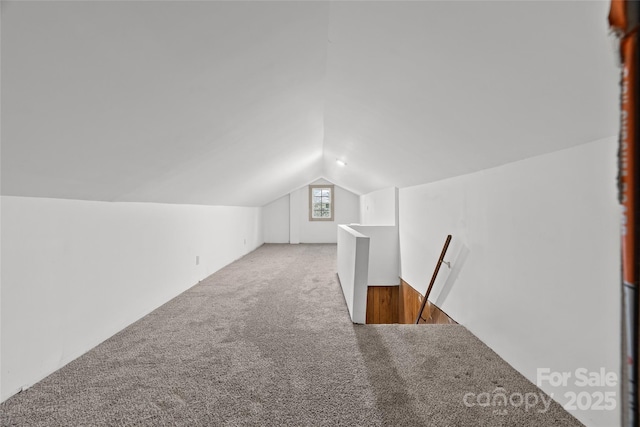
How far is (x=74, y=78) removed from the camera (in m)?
1.16

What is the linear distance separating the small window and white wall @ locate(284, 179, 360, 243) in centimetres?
12

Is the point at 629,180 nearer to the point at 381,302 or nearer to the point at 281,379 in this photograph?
the point at 281,379

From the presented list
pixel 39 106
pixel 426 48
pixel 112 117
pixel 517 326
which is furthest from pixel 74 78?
pixel 517 326

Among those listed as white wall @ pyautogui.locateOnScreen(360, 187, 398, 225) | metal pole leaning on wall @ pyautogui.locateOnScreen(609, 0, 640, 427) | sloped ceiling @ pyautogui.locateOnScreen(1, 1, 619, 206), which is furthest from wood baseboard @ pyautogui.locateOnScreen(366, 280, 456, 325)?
metal pole leaning on wall @ pyautogui.locateOnScreen(609, 0, 640, 427)

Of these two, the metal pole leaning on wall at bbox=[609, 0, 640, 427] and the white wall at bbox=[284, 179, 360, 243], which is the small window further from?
the metal pole leaning on wall at bbox=[609, 0, 640, 427]

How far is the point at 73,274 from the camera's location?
2.18 m

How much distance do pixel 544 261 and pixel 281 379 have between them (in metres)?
1.68

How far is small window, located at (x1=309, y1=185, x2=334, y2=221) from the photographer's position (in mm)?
9789

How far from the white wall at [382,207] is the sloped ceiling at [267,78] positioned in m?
2.47

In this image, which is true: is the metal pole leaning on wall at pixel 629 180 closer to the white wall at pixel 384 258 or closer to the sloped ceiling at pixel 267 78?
the sloped ceiling at pixel 267 78

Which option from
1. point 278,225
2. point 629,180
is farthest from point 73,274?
point 278,225

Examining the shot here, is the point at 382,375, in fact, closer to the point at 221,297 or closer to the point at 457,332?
the point at 457,332

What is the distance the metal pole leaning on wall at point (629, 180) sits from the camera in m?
0.27

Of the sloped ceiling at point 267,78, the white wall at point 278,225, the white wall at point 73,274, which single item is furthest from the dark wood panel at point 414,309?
the white wall at point 278,225
